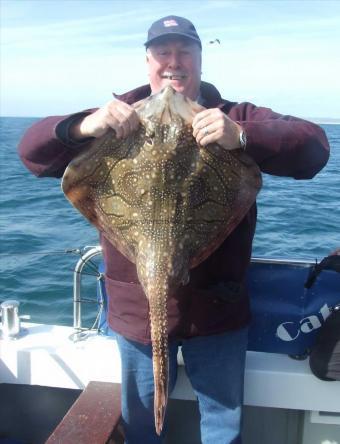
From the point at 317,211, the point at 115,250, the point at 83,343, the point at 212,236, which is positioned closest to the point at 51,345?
the point at 83,343

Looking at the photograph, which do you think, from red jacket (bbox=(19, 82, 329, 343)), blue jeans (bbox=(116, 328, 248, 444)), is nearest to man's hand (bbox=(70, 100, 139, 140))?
red jacket (bbox=(19, 82, 329, 343))

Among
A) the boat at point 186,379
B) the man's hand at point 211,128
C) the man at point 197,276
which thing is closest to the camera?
the man's hand at point 211,128

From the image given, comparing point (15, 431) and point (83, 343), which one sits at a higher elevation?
point (83, 343)

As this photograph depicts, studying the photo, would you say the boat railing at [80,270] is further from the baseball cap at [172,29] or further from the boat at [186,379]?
the baseball cap at [172,29]

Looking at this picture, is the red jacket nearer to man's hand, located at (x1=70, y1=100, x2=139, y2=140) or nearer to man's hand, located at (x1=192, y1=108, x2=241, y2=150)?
man's hand, located at (x1=70, y1=100, x2=139, y2=140)

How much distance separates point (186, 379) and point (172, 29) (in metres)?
2.26

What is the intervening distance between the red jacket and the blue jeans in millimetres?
115

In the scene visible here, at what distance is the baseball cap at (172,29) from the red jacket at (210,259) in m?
0.29

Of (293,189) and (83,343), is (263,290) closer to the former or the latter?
(83,343)

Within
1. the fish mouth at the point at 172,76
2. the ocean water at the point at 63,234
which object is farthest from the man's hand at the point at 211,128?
the ocean water at the point at 63,234

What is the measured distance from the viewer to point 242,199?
246 cm

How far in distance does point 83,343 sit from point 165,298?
1.63m

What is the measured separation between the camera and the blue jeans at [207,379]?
2.94m

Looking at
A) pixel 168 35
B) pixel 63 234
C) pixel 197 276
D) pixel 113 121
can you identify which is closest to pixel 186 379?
pixel 197 276
